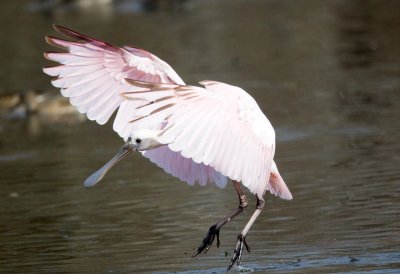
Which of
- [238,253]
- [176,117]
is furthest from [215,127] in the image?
[238,253]

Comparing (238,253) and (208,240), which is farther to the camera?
(208,240)

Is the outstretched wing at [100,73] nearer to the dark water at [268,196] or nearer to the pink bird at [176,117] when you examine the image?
the pink bird at [176,117]

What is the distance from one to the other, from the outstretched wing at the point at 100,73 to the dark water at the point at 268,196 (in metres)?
1.01

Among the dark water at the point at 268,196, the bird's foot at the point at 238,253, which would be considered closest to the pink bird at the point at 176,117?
the bird's foot at the point at 238,253

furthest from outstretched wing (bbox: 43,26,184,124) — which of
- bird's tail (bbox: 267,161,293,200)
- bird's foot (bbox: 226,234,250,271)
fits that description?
bird's foot (bbox: 226,234,250,271)

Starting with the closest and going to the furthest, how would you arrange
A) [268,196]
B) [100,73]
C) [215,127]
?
1. [215,127]
2. [100,73]
3. [268,196]

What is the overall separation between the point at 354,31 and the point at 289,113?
7.61 m

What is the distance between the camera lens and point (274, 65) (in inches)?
714

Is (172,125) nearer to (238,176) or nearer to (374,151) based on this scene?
(238,176)

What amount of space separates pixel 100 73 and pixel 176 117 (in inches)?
54.8

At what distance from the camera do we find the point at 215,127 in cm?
684

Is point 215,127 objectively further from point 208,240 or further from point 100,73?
point 100,73

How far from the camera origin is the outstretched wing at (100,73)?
7895 millimetres

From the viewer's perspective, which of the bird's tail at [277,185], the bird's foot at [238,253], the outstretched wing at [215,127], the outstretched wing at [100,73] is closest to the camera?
the outstretched wing at [215,127]
